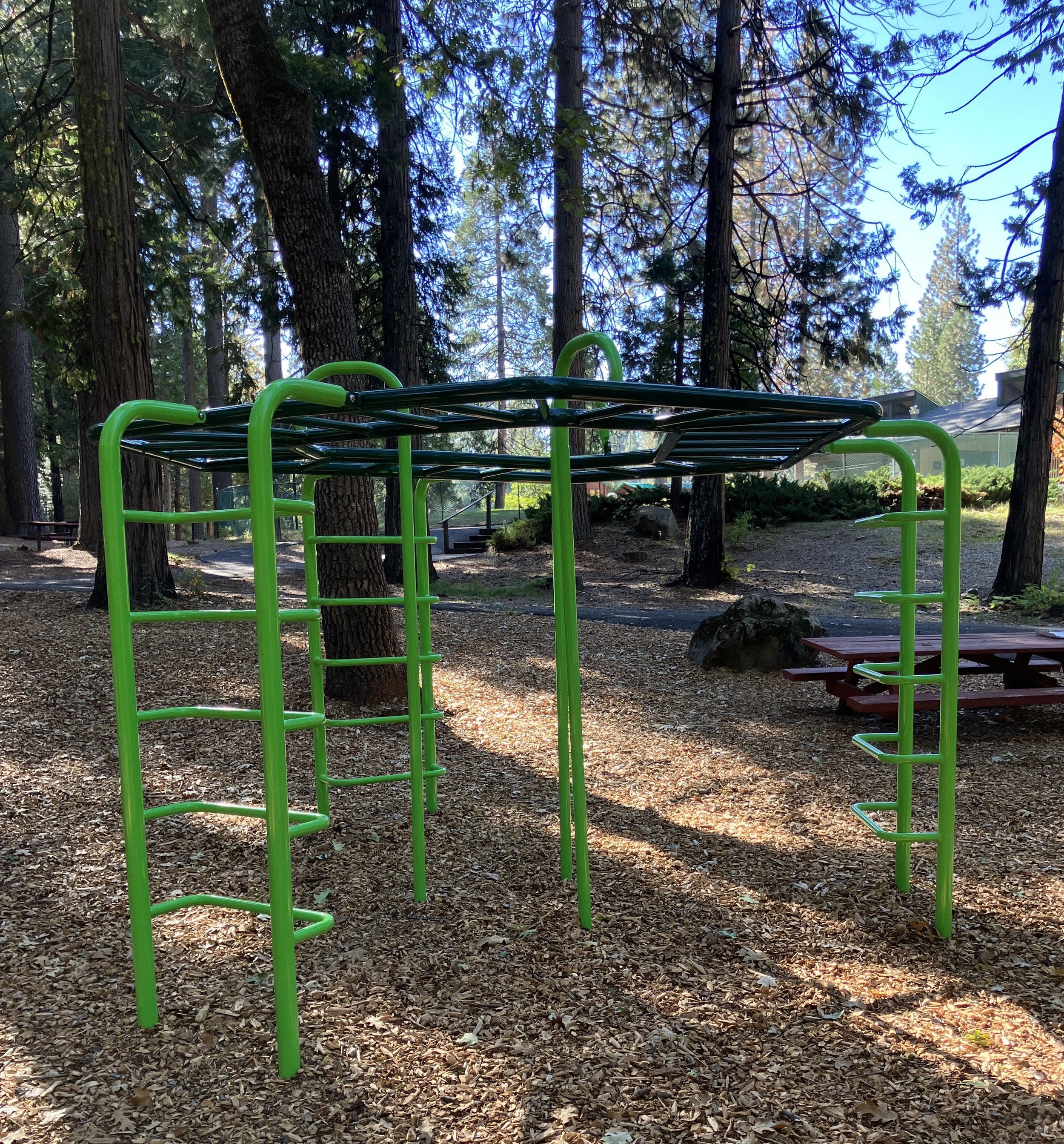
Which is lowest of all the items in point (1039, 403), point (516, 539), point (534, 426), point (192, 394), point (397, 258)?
point (516, 539)

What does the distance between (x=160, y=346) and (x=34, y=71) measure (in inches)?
553

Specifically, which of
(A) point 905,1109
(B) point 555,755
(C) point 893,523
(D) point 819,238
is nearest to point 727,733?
(B) point 555,755

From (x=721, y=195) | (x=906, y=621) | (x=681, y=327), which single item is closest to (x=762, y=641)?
(x=906, y=621)

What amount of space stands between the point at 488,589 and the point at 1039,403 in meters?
7.04

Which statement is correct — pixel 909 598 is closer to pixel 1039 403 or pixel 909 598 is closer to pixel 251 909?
pixel 251 909

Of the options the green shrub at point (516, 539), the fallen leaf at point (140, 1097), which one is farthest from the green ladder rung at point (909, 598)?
the green shrub at point (516, 539)

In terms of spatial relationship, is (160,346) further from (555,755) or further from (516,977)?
(516,977)

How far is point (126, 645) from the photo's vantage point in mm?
2326

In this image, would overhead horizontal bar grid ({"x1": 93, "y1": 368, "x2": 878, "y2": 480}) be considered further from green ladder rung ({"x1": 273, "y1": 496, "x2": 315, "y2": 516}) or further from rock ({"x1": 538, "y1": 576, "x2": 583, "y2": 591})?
rock ({"x1": 538, "y1": 576, "x2": 583, "y2": 591})

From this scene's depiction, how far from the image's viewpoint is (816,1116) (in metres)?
2.09

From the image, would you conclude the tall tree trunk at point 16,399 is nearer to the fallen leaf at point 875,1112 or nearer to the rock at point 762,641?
the rock at point 762,641

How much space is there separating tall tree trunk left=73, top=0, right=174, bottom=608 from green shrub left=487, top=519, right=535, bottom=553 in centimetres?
887

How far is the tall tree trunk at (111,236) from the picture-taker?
7.55 m

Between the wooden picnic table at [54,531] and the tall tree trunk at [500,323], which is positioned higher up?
the tall tree trunk at [500,323]
